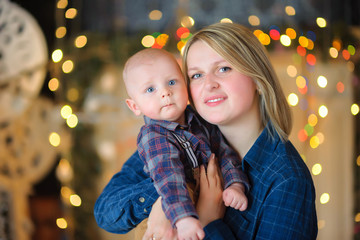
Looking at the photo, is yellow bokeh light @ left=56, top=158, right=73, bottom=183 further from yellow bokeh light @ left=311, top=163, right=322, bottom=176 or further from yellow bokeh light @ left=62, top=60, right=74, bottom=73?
yellow bokeh light @ left=311, top=163, right=322, bottom=176

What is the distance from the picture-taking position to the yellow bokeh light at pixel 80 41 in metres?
3.93

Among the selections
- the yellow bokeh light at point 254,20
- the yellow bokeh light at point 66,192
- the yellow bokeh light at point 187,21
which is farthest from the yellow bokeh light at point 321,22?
the yellow bokeh light at point 66,192

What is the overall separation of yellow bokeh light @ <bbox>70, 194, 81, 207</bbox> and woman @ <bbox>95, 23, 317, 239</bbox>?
92.8 inches

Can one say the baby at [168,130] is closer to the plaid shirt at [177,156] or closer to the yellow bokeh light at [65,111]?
the plaid shirt at [177,156]

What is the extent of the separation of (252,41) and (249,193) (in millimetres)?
572

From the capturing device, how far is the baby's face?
1.41 meters

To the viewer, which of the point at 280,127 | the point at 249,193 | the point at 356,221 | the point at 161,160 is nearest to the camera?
the point at 161,160

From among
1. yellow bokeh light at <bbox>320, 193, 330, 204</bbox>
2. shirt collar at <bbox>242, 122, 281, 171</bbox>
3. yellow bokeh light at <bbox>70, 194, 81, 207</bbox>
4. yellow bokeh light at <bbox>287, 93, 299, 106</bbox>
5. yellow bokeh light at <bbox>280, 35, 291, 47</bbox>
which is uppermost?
yellow bokeh light at <bbox>280, 35, 291, 47</bbox>

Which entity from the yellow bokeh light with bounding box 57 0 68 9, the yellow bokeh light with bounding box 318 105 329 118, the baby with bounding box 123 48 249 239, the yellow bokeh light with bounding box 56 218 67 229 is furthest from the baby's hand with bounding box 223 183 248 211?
the yellow bokeh light with bounding box 57 0 68 9

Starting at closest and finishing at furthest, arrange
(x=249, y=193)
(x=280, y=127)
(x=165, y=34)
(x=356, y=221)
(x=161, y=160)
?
(x=161, y=160) < (x=249, y=193) < (x=280, y=127) < (x=356, y=221) < (x=165, y=34)

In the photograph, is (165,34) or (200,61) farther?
(165,34)

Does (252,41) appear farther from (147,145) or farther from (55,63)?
(55,63)

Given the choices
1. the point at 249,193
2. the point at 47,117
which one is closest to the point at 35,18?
the point at 47,117

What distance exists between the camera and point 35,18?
389 centimetres
